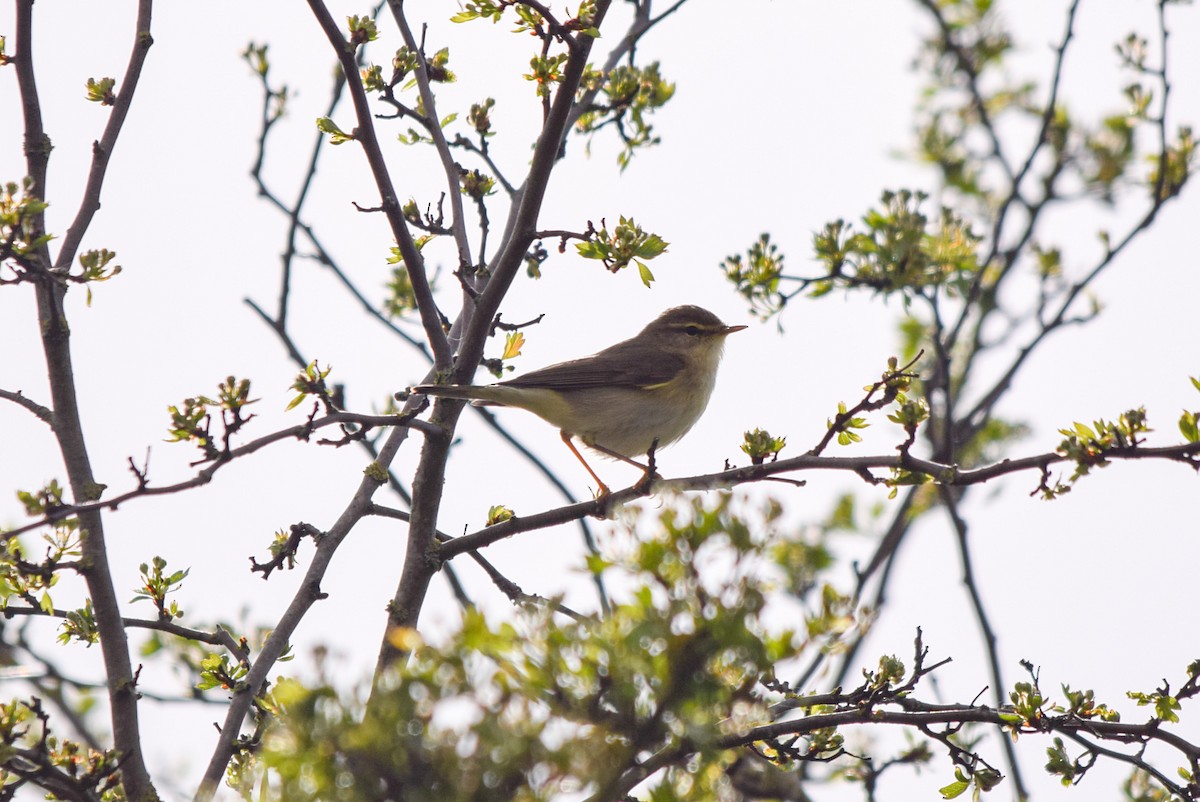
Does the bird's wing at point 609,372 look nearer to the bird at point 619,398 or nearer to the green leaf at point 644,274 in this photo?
the bird at point 619,398

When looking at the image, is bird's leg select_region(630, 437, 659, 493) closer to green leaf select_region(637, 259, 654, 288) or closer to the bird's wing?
green leaf select_region(637, 259, 654, 288)

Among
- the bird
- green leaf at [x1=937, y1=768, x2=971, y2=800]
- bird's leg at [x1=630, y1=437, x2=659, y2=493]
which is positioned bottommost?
green leaf at [x1=937, y1=768, x2=971, y2=800]

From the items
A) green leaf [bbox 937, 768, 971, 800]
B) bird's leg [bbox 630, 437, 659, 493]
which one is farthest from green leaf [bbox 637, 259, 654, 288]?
green leaf [bbox 937, 768, 971, 800]

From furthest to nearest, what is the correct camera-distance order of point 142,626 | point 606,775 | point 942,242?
1. point 942,242
2. point 142,626
3. point 606,775

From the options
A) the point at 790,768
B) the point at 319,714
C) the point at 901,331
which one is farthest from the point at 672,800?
the point at 901,331

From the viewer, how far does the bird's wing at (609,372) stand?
687 cm

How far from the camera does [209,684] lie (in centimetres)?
439

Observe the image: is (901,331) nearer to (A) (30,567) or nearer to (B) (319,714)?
(A) (30,567)

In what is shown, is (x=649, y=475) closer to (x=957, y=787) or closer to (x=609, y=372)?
(x=957, y=787)

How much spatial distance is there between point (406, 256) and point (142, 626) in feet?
5.75

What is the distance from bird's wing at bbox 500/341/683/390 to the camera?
6867mm

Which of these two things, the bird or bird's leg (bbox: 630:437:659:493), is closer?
bird's leg (bbox: 630:437:659:493)

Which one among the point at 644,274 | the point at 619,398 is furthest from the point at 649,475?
the point at 619,398

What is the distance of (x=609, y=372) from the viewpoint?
7156 millimetres
